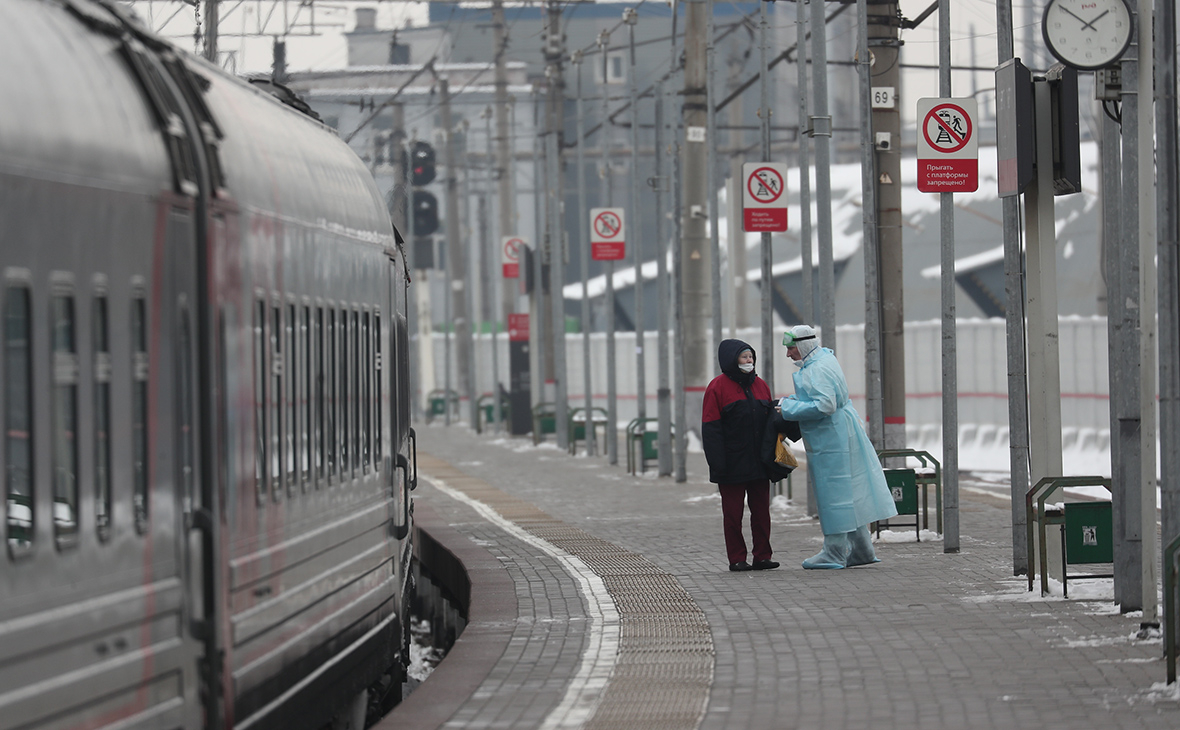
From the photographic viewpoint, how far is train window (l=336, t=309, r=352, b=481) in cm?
886

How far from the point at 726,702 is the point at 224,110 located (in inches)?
127

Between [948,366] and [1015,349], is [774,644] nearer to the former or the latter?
[1015,349]

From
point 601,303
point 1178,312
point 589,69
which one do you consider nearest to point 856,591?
point 1178,312

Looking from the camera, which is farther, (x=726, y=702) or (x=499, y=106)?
(x=499, y=106)

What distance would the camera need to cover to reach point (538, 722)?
7.96m

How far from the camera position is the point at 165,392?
6395mm

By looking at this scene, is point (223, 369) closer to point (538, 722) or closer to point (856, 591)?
point (538, 722)

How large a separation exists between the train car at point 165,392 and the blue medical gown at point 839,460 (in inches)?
200

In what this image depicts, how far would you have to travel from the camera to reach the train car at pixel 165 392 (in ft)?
18.1

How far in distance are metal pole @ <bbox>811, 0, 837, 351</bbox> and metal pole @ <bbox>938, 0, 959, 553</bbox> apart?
2.98 metres

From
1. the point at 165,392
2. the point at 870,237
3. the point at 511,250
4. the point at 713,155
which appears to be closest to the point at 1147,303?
the point at 165,392

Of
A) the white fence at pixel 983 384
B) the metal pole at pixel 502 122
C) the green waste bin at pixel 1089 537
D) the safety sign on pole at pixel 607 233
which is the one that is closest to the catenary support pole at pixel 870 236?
the white fence at pixel 983 384

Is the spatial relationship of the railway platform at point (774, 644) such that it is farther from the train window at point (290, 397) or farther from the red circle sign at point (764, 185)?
the red circle sign at point (764, 185)

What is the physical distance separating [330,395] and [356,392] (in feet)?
2.13
